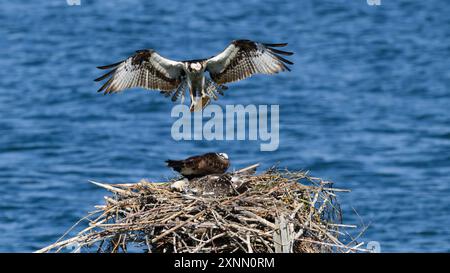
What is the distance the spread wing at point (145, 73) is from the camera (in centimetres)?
1138

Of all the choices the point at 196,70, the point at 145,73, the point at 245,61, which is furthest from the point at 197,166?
the point at 245,61

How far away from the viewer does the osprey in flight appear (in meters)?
11.4

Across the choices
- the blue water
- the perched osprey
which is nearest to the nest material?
the perched osprey

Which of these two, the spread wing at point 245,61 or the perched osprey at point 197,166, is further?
the spread wing at point 245,61

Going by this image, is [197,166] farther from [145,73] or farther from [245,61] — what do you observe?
[245,61]

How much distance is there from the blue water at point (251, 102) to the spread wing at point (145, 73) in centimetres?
791

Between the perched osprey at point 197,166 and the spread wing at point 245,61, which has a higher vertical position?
the spread wing at point 245,61

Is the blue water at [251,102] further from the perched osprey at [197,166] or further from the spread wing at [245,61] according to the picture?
the perched osprey at [197,166]

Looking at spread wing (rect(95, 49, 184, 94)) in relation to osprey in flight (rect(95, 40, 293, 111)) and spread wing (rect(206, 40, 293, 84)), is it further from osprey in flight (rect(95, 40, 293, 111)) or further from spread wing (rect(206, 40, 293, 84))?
spread wing (rect(206, 40, 293, 84))

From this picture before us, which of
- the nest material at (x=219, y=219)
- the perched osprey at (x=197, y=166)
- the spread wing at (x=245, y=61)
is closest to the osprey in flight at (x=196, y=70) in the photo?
the spread wing at (x=245, y=61)

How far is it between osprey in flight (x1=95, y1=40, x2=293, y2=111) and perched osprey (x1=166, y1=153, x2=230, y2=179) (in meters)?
1.57

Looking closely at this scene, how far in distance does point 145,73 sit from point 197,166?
1.86 m

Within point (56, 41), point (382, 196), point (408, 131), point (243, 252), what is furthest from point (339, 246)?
point (56, 41)

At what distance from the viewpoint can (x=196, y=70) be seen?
11508 mm
